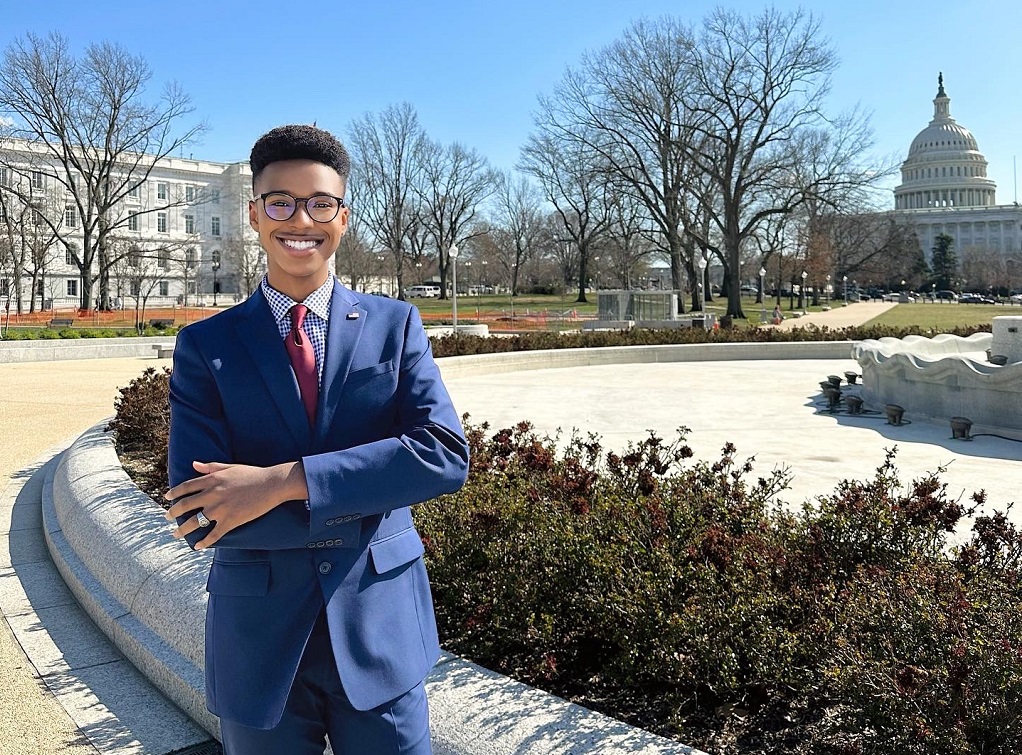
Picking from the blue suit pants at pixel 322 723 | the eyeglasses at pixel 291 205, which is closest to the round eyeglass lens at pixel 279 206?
the eyeglasses at pixel 291 205

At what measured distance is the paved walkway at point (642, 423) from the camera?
379 centimetres

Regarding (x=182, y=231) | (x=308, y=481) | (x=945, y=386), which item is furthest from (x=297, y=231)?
(x=182, y=231)

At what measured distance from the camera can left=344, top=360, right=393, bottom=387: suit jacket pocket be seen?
183 cm

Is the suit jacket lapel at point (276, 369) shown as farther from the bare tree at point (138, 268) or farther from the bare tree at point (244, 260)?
the bare tree at point (244, 260)

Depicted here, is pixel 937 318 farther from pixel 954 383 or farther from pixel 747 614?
pixel 747 614

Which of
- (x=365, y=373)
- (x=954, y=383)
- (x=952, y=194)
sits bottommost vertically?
(x=954, y=383)

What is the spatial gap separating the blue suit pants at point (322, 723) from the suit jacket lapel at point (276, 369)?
0.42 meters

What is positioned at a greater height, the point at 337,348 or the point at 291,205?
the point at 291,205

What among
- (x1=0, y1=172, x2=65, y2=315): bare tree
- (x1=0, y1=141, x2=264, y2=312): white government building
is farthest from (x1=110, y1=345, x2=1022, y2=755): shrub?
(x1=0, y1=141, x2=264, y2=312): white government building

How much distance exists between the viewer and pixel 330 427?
1.82 metres

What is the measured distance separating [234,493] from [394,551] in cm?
40

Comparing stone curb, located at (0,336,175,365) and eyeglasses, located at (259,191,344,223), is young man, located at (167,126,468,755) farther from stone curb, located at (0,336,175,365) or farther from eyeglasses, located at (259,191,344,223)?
stone curb, located at (0,336,175,365)

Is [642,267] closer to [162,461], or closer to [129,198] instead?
[129,198]

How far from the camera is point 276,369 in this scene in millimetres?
1799
